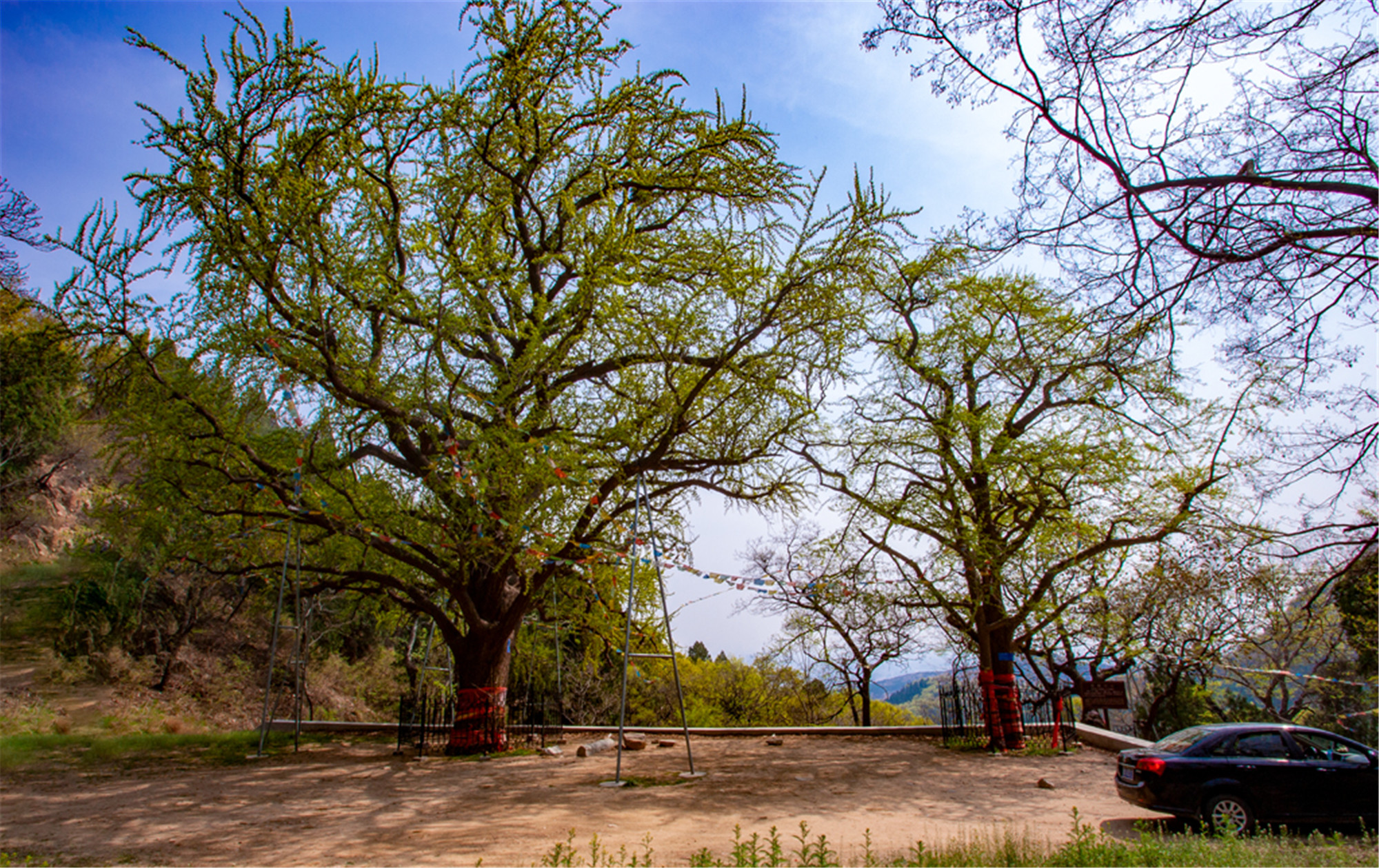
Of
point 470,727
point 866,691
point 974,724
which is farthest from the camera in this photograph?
point 866,691

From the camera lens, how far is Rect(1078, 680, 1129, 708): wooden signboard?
523 inches

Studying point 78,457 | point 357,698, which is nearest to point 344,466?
point 357,698

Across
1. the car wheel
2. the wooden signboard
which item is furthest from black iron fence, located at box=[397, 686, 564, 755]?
the wooden signboard

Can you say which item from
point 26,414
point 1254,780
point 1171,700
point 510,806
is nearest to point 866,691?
point 1171,700

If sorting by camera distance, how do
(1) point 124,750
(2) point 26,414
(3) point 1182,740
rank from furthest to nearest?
(2) point 26,414
(1) point 124,750
(3) point 1182,740

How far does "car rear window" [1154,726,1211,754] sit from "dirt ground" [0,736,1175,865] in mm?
887

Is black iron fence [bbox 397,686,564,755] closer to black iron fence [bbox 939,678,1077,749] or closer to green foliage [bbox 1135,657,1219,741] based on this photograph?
black iron fence [bbox 939,678,1077,749]

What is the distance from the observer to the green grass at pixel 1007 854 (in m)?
5.06

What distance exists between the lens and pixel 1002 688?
1345 centimetres

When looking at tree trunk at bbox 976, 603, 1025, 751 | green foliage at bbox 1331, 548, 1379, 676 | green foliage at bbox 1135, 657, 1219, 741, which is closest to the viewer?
tree trunk at bbox 976, 603, 1025, 751

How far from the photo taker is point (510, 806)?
25.0ft

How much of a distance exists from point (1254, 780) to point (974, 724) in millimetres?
7608

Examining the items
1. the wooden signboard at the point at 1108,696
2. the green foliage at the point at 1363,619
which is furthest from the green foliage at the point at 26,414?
the green foliage at the point at 1363,619

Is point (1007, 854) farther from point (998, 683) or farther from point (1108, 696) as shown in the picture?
point (1108, 696)
